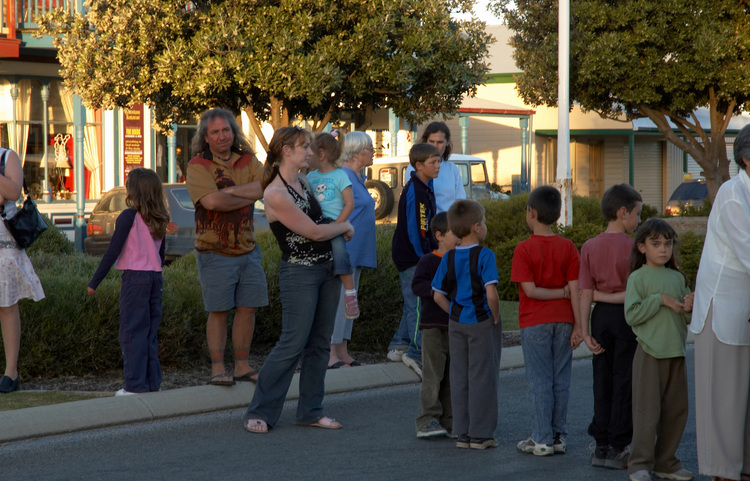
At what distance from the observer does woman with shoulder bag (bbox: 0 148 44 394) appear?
21.3ft

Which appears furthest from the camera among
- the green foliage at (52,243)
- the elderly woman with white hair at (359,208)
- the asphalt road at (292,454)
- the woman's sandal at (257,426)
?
the green foliage at (52,243)

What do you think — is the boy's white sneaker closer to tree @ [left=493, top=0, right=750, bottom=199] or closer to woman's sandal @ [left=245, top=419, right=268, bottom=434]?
woman's sandal @ [left=245, top=419, right=268, bottom=434]

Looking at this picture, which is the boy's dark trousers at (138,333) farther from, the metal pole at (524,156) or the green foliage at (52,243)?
the metal pole at (524,156)

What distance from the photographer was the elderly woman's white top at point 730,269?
4.42 meters

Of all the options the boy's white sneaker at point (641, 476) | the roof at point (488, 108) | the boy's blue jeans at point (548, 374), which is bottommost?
the boy's white sneaker at point (641, 476)

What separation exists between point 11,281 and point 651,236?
4291 millimetres

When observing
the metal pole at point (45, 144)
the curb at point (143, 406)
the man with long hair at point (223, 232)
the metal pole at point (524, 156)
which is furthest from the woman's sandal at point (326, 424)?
the metal pole at point (524, 156)

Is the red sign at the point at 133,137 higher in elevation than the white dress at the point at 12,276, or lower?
higher

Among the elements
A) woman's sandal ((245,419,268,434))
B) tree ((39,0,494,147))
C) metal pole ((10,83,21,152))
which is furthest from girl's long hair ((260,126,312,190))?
metal pole ((10,83,21,152))

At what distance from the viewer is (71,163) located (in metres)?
20.6

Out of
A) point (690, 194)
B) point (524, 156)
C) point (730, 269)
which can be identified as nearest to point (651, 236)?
point (730, 269)

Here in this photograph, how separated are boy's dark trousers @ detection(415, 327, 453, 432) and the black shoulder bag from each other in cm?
288

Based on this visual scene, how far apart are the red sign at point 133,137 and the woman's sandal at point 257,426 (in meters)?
16.1

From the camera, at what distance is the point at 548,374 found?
17.5 feet
